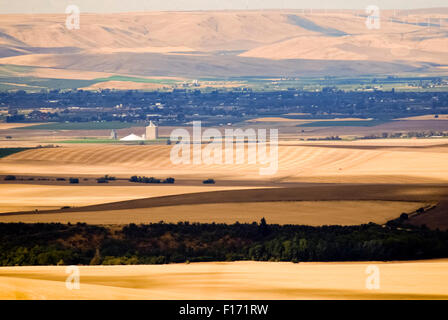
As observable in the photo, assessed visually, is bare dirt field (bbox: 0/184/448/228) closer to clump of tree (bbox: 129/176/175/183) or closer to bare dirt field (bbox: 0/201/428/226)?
bare dirt field (bbox: 0/201/428/226)

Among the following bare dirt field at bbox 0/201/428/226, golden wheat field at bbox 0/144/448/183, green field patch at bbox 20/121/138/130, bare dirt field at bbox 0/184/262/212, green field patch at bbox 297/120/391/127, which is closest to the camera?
bare dirt field at bbox 0/201/428/226

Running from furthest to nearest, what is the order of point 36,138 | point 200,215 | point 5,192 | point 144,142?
point 36,138, point 144,142, point 5,192, point 200,215

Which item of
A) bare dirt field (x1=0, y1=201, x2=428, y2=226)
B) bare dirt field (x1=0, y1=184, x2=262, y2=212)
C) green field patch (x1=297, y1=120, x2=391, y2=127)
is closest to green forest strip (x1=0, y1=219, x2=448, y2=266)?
bare dirt field (x1=0, y1=201, x2=428, y2=226)

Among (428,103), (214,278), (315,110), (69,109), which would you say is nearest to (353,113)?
(315,110)

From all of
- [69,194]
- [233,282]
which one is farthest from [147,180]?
[233,282]

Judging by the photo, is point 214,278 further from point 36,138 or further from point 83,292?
point 36,138

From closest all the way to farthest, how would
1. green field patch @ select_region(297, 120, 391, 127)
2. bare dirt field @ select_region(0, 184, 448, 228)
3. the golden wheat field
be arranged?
1. bare dirt field @ select_region(0, 184, 448, 228)
2. the golden wheat field
3. green field patch @ select_region(297, 120, 391, 127)
